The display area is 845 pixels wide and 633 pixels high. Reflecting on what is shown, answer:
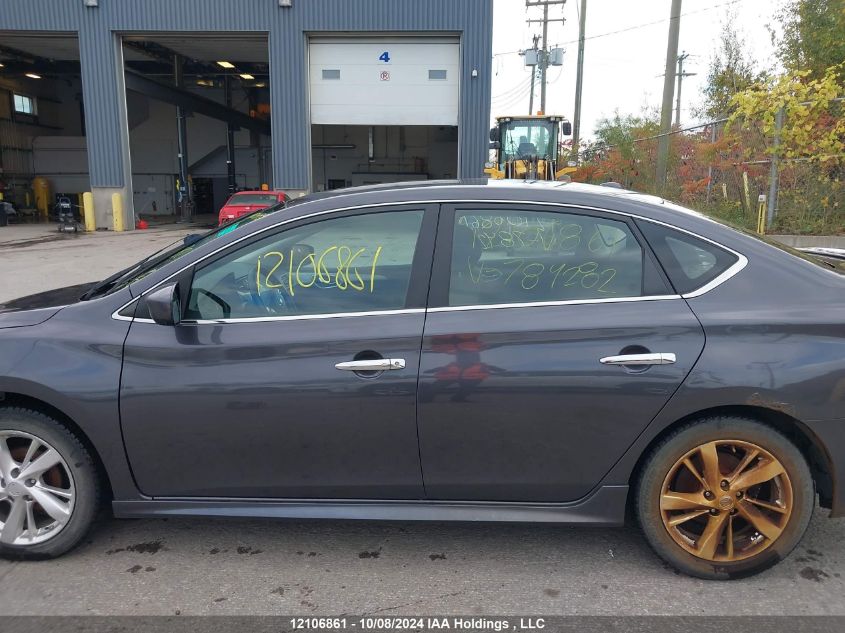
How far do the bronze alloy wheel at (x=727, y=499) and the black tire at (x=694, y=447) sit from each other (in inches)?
0.9

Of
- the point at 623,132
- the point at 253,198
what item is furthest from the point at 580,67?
the point at 253,198

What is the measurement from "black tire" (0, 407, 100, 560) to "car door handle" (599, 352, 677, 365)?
2309mm

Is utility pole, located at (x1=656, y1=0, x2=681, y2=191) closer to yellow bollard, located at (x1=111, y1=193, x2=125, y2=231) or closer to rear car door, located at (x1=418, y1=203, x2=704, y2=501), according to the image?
rear car door, located at (x1=418, y1=203, x2=704, y2=501)

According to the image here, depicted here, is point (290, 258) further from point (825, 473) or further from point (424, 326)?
point (825, 473)

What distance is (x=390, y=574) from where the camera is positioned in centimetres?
286

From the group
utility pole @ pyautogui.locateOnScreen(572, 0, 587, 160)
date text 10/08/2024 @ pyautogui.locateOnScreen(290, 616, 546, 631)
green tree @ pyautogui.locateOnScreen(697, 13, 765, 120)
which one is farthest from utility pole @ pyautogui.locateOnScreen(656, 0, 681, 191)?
date text 10/08/2024 @ pyautogui.locateOnScreen(290, 616, 546, 631)

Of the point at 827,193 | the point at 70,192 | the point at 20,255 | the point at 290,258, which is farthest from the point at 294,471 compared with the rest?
the point at 70,192

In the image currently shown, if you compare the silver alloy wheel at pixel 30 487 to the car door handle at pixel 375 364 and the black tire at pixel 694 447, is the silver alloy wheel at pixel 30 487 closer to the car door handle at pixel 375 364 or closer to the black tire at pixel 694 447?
the car door handle at pixel 375 364

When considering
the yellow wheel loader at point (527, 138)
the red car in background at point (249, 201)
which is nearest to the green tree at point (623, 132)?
the yellow wheel loader at point (527, 138)

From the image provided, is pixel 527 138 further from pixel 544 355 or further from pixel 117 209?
pixel 544 355

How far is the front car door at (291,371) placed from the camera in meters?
2.72

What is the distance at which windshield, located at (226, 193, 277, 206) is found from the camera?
2014 centimetres

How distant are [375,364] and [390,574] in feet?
3.15

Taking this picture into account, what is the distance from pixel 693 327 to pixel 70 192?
42974mm
